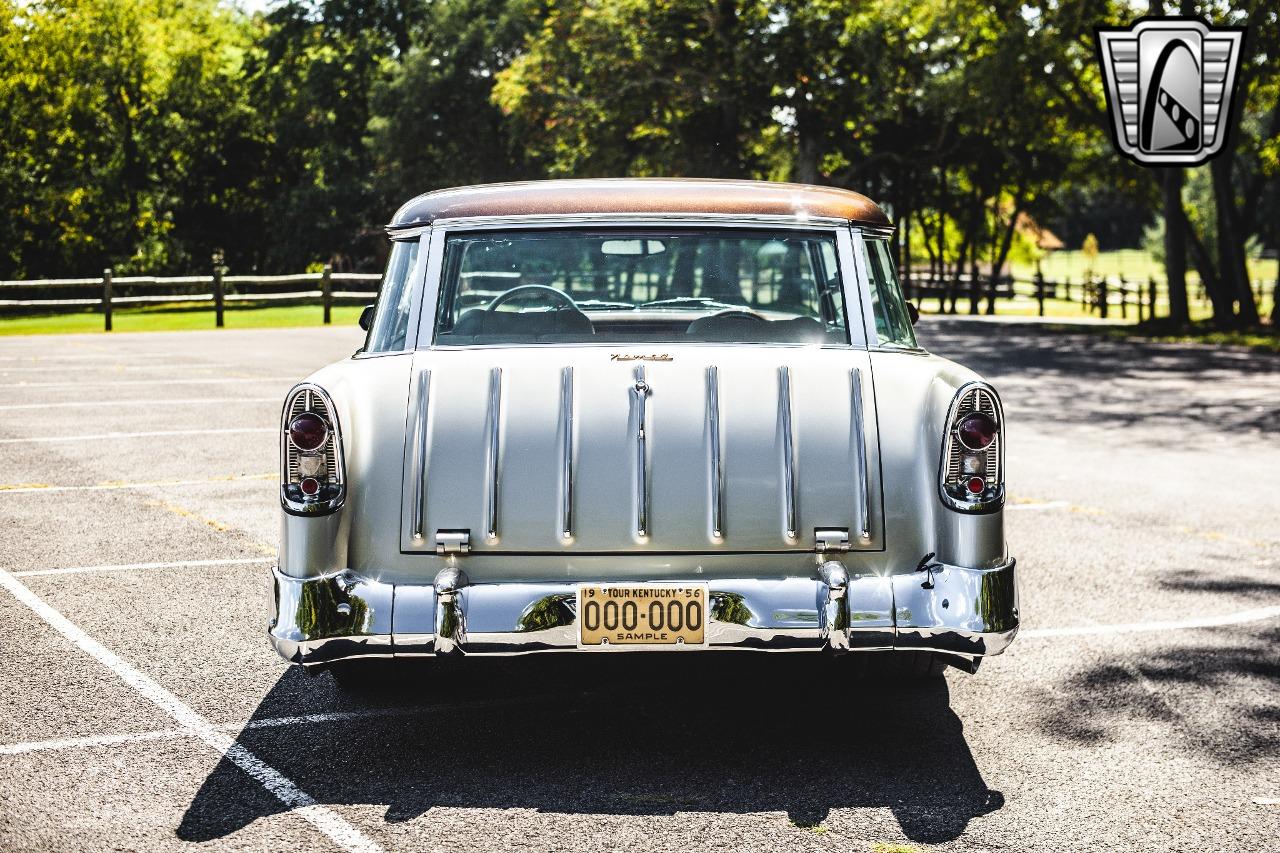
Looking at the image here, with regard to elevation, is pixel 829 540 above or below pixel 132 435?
above

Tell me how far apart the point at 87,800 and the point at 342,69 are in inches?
1945

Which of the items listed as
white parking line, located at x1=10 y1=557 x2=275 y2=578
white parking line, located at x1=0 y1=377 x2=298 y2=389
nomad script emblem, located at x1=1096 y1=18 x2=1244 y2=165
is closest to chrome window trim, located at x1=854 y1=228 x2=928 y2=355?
white parking line, located at x1=10 y1=557 x2=275 y2=578

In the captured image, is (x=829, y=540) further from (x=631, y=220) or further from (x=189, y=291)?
(x=189, y=291)

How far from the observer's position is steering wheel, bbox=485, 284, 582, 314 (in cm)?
511

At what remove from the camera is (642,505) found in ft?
13.9

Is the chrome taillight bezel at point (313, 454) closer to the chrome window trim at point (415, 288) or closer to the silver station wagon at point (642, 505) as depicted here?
the silver station wagon at point (642, 505)

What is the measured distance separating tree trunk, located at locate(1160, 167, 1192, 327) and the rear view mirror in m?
26.6

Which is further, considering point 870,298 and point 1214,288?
point 1214,288

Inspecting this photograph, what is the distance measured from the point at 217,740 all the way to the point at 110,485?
5.54 meters

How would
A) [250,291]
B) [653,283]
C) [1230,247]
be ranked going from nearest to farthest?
1. [653,283]
2. [1230,247]
3. [250,291]

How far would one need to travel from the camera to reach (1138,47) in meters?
26.5

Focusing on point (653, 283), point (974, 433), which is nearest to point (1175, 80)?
point (653, 283)

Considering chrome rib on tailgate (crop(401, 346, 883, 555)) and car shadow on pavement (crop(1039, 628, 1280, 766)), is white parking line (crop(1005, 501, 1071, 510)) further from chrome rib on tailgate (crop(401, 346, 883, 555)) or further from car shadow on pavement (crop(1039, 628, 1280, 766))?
chrome rib on tailgate (crop(401, 346, 883, 555))

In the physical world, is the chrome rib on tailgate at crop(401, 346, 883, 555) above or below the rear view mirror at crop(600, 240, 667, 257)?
below
